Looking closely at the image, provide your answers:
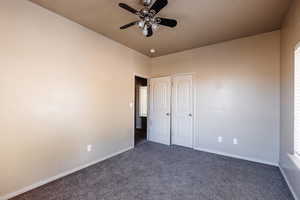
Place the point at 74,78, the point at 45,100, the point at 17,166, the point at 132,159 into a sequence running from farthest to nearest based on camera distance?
1. the point at 132,159
2. the point at 74,78
3. the point at 45,100
4. the point at 17,166

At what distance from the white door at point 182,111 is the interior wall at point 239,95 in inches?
7.2

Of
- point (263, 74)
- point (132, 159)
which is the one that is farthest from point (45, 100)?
point (263, 74)

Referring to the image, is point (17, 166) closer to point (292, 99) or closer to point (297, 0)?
point (292, 99)

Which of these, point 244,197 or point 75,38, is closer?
point 244,197

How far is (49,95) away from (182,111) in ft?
10.6

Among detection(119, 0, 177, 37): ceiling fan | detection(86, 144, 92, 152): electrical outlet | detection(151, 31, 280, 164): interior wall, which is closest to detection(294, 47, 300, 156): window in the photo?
detection(151, 31, 280, 164): interior wall

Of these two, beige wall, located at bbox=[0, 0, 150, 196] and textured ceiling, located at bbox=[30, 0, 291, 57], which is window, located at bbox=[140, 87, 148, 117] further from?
textured ceiling, located at bbox=[30, 0, 291, 57]

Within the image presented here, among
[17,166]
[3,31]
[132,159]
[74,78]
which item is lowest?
[132,159]

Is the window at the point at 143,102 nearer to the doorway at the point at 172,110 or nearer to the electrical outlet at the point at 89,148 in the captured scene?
the doorway at the point at 172,110

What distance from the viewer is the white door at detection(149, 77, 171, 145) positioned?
4.47 meters

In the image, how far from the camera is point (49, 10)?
2.38 metres

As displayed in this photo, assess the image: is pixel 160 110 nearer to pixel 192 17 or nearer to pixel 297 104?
pixel 192 17

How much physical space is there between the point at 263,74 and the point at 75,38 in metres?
3.88

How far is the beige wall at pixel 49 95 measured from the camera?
1.98 metres
